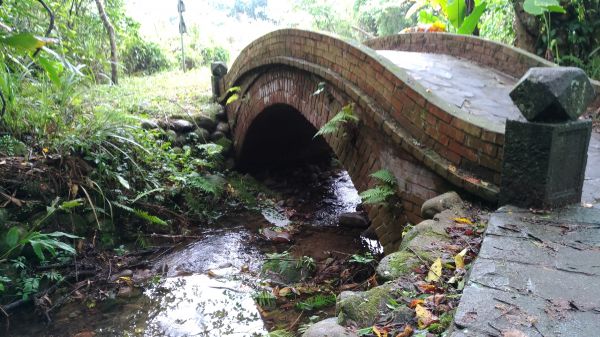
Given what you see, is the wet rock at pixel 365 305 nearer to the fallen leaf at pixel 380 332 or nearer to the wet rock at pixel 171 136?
the fallen leaf at pixel 380 332

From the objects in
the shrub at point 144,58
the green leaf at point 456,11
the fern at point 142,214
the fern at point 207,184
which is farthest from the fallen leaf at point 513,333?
the shrub at point 144,58

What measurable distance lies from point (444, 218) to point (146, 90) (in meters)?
7.66

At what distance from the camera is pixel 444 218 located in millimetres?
2865

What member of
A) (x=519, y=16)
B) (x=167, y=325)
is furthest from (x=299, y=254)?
(x=519, y=16)

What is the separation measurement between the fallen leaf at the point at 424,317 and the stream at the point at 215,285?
209 centimetres

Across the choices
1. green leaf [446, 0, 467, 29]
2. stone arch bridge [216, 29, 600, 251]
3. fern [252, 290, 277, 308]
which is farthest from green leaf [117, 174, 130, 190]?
green leaf [446, 0, 467, 29]

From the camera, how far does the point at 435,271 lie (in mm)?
2201

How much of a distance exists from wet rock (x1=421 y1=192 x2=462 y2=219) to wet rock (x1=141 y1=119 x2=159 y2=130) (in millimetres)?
4691

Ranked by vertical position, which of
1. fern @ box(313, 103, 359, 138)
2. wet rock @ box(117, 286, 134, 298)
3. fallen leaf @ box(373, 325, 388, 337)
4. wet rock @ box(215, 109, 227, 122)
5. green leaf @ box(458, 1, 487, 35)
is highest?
green leaf @ box(458, 1, 487, 35)

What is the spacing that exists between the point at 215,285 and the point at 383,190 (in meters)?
1.97

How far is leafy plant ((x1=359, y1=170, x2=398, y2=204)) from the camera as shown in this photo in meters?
3.91

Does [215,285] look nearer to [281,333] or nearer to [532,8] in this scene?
[281,333]

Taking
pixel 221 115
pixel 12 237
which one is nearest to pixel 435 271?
pixel 12 237

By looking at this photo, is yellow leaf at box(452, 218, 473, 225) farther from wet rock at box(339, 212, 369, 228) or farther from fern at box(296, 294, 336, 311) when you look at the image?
wet rock at box(339, 212, 369, 228)
